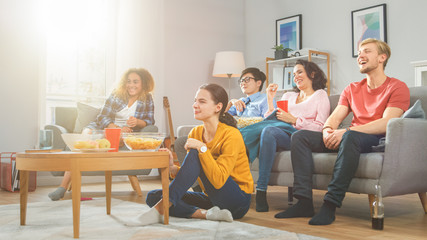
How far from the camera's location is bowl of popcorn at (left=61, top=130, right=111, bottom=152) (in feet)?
6.40

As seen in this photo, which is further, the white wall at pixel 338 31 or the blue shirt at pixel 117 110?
the white wall at pixel 338 31

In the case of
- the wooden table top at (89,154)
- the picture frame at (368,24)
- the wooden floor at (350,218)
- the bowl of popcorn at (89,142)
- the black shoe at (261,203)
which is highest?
the picture frame at (368,24)

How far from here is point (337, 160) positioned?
7.43ft

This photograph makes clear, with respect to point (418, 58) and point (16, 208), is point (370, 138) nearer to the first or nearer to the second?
point (16, 208)

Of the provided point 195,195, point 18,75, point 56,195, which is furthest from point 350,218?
point 18,75

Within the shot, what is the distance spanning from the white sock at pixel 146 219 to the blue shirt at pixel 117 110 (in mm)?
1720

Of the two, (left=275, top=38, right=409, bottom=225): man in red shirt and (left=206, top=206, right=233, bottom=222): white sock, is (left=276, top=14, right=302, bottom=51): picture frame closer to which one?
(left=275, top=38, right=409, bottom=225): man in red shirt

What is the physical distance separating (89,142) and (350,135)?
49.8 inches

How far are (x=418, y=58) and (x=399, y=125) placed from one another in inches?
101

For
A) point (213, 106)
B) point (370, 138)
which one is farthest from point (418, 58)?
point (213, 106)

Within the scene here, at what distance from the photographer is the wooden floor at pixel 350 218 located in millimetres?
2004

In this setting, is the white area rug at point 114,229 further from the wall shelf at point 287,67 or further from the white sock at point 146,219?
the wall shelf at point 287,67

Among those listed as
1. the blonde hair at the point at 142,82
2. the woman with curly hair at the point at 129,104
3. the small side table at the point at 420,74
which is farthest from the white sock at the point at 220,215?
the small side table at the point at 420,74

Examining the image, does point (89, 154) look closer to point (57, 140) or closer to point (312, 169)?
point (312, 169)
